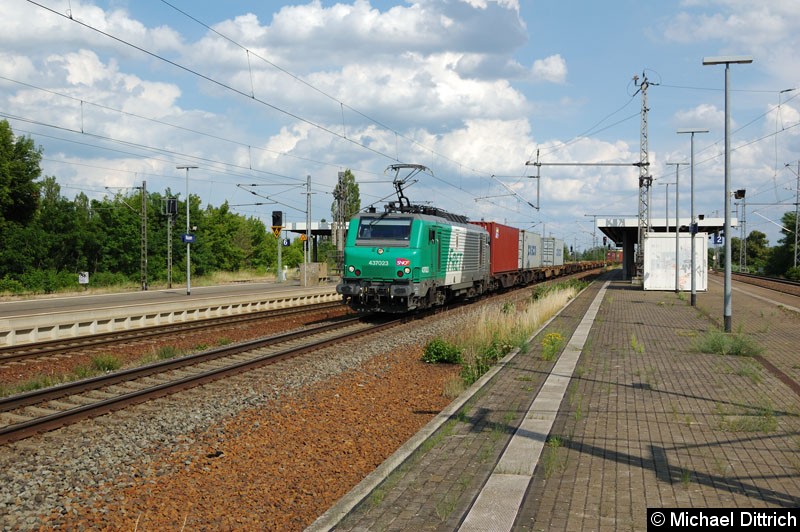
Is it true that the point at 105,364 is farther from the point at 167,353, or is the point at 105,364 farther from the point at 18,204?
the point at 18,204

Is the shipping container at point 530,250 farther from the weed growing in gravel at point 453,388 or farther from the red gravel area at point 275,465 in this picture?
the red gravel area at point 275,465

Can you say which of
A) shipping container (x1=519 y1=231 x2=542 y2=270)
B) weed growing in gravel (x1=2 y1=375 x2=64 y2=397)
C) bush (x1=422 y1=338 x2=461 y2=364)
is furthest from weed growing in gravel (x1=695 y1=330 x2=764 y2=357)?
shipping container (x1=519 y1=231 x2=542 y2=270)

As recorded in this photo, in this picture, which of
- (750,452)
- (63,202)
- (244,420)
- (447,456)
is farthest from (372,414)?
(63,202)

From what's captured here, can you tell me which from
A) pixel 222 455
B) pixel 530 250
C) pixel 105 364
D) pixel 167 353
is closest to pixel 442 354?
pixel 167 353

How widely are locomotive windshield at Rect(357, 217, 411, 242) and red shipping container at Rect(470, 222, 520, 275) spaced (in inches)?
458

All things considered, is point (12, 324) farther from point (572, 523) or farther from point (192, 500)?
point (572, 523)

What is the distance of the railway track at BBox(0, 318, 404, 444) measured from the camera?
8526 mm

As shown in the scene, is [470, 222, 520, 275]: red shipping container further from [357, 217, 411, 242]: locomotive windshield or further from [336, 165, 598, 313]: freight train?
[357, 217, 411, 242]: locomotive windshield

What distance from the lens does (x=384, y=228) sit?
20.0 meters

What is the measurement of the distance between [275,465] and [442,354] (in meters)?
6.84

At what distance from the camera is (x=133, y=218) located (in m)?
57.6

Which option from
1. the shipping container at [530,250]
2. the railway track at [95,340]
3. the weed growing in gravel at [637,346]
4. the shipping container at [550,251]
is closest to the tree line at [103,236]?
the shipping container at [530,250]

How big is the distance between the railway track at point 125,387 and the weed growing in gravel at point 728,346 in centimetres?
786

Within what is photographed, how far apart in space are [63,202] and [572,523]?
61.5 metres
